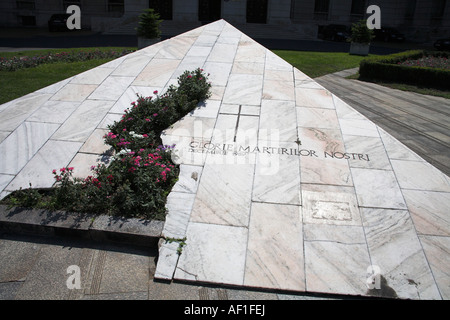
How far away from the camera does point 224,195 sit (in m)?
5.65

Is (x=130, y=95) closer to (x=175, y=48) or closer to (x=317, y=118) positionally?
(x=175, y=48)

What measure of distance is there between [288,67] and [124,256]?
699 cm

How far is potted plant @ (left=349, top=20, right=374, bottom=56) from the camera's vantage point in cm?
1995

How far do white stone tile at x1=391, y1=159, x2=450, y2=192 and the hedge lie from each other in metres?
9.89

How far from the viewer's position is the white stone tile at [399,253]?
168 inches

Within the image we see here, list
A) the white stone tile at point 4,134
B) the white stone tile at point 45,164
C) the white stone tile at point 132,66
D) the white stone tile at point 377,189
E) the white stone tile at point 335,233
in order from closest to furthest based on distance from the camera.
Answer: the white stone tile at point 335,233
the white stone tile at point 377,189
the white stone tile at point 45,164
the white stone tile at point 4,134
the white stone tile at point 132,66

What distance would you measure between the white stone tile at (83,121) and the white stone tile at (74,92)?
1.20 feet

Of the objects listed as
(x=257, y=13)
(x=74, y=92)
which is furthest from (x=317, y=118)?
(x=257, y=13)

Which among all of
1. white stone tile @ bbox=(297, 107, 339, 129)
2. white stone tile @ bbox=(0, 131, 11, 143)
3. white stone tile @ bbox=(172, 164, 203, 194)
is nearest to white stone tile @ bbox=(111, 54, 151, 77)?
white stone tile @ bbox=(0, 131, 11, 143)

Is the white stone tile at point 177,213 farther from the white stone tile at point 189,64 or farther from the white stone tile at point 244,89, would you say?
the white stone tile at point 189,64


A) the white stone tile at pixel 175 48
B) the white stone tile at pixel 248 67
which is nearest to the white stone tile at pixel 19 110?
the white stone tile at pixel 175 48

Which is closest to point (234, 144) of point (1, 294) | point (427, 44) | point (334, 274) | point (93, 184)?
point (93, 184)
